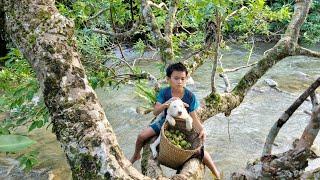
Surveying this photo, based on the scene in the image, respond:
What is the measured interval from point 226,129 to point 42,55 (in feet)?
15.8

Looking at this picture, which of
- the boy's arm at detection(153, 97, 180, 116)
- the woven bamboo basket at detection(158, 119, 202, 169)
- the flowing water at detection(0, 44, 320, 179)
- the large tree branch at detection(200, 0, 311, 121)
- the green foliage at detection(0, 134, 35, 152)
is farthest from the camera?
the flowing water at detection(0, 44, 320, 179)

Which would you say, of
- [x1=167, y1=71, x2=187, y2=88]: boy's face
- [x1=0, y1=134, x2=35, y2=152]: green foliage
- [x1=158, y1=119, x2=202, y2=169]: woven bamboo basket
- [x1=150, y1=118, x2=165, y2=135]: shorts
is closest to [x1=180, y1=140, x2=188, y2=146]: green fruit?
[x1=158, y1=119, x2=202, y2=169]: woven bamboo basket

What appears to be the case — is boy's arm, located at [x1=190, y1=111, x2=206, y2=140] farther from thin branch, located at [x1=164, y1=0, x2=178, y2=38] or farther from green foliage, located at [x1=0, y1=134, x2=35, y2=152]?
green foliage, located at [x1=0, y1=134, x2=35, y2=152]

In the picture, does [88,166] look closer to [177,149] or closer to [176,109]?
[177,149]

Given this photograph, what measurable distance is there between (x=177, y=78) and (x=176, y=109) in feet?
0.93

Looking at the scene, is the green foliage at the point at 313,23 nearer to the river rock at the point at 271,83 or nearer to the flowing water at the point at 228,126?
the flowing water at the point at 228,126

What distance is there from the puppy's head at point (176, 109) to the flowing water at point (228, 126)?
75.8 inches

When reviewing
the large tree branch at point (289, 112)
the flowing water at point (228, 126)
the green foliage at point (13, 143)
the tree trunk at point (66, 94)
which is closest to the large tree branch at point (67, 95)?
the tree trunk at point (66, 94)

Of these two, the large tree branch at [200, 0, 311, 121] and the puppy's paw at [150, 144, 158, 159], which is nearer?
the puppy's paw at [150, 144, 158, 159]

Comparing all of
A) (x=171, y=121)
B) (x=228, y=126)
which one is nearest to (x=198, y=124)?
(x=171, y=121)

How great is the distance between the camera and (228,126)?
20.2 feet

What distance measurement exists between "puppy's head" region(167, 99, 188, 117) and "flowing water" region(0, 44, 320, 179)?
1.92m

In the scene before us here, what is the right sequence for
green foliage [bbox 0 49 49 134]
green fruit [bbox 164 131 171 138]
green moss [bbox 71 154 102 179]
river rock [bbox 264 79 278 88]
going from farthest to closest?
river rock [bbox 264 79 278 88] → green foliage [bbox 0 49 49 134] → green fruit [bbox 164 131 171 138] → green moss [bbox 71 154 102 179]

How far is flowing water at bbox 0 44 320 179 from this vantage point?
5.21m
